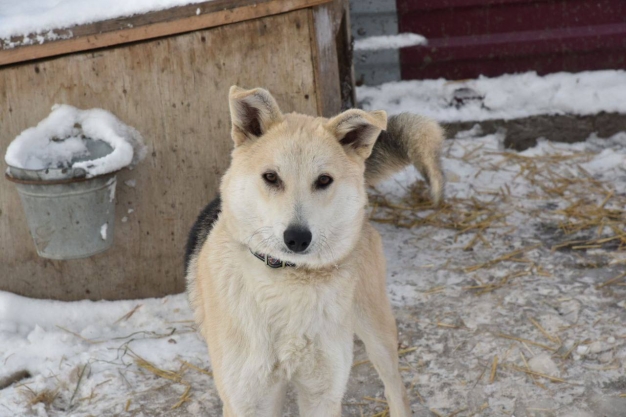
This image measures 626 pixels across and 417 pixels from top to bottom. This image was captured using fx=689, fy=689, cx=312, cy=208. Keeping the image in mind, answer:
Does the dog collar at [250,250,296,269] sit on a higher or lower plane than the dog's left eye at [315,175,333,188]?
lower

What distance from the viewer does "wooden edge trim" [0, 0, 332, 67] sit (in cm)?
399

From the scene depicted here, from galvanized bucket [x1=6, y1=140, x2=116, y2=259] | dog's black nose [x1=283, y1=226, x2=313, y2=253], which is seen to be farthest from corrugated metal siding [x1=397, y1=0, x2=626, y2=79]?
dog's black nose [x1=283, y1=226, x2=313, y2=253]

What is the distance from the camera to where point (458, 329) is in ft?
13.4

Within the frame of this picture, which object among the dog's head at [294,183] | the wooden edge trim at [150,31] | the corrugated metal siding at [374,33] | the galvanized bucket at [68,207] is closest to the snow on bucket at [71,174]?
the galvanized bucket at [68,207]

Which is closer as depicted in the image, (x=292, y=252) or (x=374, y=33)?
(x=292, y=252)

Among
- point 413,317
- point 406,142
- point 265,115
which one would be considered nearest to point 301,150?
point 265,115

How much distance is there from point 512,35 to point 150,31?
381 cm

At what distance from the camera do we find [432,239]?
5.18 m

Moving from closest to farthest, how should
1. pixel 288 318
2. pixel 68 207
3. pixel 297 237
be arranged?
pixel 297 237
pixel 288 318
pixel 68 207

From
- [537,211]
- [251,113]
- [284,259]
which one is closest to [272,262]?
[284,259]

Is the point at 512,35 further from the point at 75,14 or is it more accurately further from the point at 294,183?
the point at 294,183

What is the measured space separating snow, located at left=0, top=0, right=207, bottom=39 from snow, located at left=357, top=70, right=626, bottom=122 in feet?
9.65

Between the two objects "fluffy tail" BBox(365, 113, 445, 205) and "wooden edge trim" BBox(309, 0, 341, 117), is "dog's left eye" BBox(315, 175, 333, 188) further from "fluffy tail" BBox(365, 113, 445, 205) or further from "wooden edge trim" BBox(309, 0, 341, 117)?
"wooden edge trim" BBox(309, 0, 341, 117)

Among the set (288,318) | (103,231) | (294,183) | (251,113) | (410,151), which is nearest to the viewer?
(294,183)
